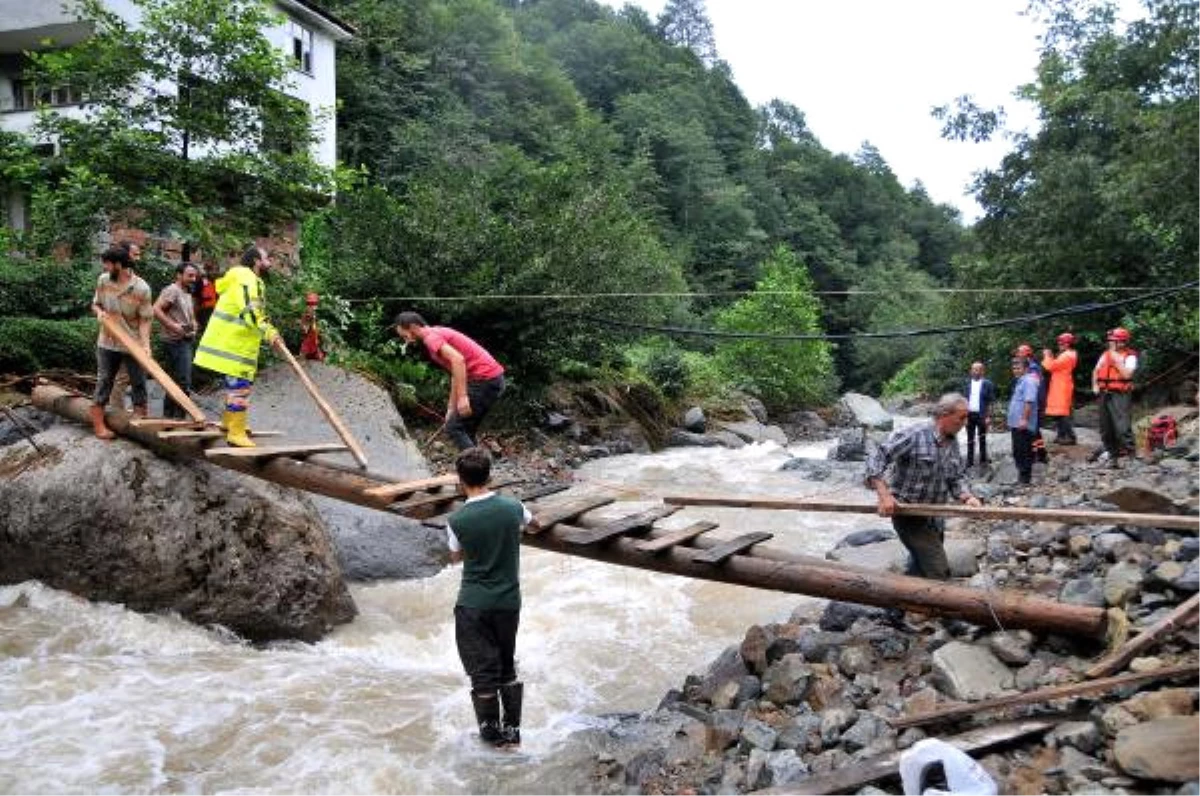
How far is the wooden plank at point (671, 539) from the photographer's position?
5.35 m

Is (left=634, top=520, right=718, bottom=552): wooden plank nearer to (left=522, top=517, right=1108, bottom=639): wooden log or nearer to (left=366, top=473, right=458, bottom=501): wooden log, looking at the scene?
(left=522, top=517, right=1108, bottom=639): wooden log

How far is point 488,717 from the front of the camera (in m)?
5.10

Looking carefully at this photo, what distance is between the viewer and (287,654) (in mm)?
6672

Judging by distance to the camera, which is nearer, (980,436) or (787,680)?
(787,680)

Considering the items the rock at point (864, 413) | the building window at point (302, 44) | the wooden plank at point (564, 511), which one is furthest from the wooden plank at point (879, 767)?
the building window at point (302, 44)

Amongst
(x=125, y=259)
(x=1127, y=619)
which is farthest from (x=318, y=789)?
(x=125, y=259)

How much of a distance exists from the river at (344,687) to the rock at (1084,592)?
2288 mm

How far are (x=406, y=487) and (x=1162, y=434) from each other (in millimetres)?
9961

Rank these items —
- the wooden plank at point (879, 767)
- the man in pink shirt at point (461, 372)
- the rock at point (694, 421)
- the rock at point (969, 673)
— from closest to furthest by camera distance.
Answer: the wooden plank at point (879, 767) → the rock at point (969, 673) → the man in pink shirt at point (461, 372) → the rock at point (694, 421)

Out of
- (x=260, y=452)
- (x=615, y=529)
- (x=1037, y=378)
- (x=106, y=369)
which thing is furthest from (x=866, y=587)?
(x=1037, y=378)

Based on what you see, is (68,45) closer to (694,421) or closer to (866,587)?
(694,421)

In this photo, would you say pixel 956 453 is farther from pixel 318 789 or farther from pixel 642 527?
pixel 318 789

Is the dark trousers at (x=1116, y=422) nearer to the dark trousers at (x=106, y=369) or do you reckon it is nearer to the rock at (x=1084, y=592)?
the rock at (x=1084, y=592)

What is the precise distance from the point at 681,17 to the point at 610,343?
266ft
